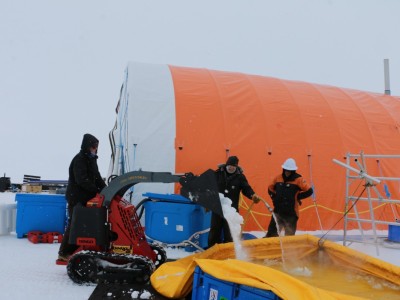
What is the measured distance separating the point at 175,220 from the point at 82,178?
218 centimetres

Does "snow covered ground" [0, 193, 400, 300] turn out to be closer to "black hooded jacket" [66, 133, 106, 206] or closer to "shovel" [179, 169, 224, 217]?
"black hooded jacket" [66, 133, 106, 206]

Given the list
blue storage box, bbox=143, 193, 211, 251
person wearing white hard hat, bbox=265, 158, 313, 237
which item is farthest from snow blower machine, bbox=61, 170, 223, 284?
person wearing white hard hat, bbox=265, 158, 313, 237

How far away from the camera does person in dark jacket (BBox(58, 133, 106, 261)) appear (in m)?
5.37

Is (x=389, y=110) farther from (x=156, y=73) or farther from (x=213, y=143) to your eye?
(x=156, y=73)

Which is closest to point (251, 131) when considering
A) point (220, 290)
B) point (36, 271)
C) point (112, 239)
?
point (112, 239)

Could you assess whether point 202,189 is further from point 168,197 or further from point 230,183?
point 168,197

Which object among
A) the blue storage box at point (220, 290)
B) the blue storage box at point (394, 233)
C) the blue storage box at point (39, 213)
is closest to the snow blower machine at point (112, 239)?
the blue storage box at point (220, 290)

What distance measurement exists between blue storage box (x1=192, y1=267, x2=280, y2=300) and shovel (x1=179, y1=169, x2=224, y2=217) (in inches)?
28.2

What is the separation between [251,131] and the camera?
31.1ft

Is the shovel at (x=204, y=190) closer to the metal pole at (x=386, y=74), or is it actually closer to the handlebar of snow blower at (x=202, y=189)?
the handlebar of snow blower at (x=202, y=189)

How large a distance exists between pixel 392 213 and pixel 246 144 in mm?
3958

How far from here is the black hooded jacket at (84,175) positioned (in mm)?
5395

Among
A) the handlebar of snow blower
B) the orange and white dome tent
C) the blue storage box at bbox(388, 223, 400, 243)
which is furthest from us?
the orange and white dome tent

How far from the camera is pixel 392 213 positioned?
10297 mm
